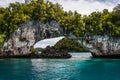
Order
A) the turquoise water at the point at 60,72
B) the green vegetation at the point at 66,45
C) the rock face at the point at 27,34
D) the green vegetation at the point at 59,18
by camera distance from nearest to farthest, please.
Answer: the turquoise water at the point at 60,72 → the green vegetation at the point at 59,18 → the rock face at the point at 27,34 → the green vegetation at the point at 66,45

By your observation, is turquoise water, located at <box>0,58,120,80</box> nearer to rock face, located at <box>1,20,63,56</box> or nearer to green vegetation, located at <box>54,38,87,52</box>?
rock face, located at <box>1,20,63,56</box>

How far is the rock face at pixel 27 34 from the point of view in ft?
134

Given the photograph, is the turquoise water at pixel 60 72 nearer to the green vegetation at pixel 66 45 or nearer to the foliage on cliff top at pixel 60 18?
the foliage on cliff top at pixel 60 18

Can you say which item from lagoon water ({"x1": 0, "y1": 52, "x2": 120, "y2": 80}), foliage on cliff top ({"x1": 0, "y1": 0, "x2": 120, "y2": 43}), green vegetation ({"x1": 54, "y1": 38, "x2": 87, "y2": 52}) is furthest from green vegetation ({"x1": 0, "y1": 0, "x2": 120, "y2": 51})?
green vegetation ({"x1": 54, "y1": 38, "x2": 87, "y2": 52})

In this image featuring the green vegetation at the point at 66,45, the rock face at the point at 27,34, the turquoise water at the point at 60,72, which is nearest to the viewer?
the turquoise water at the point at 60,72

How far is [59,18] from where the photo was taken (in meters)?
40.6

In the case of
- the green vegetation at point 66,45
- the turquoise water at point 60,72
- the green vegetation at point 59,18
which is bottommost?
the turquoise water at point 60,72

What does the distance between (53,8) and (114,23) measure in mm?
9342

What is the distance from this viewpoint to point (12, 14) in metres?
39.6

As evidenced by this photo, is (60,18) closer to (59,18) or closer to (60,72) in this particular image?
(59,18)

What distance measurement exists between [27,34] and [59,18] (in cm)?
540

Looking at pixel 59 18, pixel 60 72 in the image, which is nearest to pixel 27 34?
pixel 59 18

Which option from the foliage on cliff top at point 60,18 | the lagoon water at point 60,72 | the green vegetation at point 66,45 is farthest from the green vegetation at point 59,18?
the green vegetation at point 66,45

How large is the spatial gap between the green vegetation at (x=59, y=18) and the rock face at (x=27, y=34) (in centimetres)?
77
